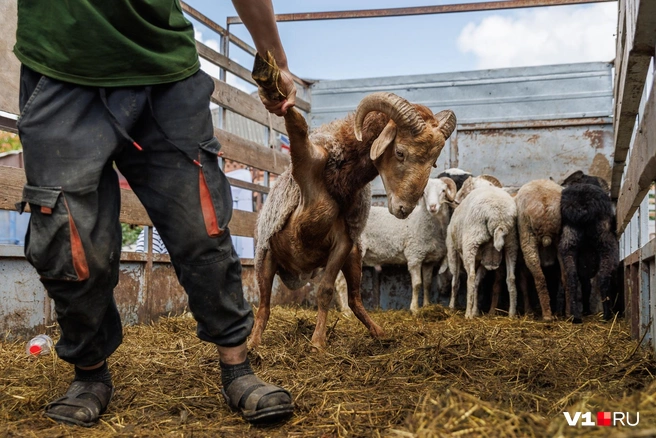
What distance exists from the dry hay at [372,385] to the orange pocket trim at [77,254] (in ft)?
1.80

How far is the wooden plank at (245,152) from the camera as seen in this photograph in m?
6.88

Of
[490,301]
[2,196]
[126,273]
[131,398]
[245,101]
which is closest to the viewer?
[131,398]

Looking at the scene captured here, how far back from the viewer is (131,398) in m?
2.63

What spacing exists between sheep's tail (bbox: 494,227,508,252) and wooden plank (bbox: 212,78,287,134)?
9.69 ft

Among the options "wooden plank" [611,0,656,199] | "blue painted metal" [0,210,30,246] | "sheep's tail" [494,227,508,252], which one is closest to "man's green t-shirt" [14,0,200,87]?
"wooden plank" [611,0,656,199]

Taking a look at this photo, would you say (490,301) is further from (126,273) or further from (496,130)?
(126,273)

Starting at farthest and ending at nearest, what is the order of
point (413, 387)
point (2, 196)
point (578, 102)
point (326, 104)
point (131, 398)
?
point (326, 104), point (578, 102), point (2, 196), point (413, 387), point (131, 398)

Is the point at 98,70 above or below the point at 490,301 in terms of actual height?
above

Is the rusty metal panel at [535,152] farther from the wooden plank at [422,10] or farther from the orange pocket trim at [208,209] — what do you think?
the orange pocket trim at [208,209]

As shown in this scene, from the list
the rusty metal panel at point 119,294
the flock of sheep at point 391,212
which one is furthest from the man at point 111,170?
the rusty metal panel at point 119,294

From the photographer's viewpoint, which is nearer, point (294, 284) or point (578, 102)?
point (294, 284)

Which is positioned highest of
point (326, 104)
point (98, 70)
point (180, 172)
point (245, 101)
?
point (326, 104)

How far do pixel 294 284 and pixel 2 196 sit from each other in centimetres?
221

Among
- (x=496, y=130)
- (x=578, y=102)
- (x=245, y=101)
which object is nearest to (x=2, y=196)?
(x=245, y=101)
